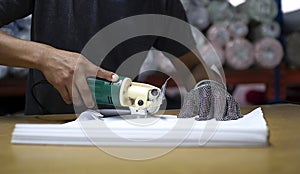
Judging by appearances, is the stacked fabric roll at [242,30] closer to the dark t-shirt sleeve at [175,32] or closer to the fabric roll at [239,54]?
the fabric roll at [239,54]

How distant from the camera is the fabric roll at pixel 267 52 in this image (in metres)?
1.55

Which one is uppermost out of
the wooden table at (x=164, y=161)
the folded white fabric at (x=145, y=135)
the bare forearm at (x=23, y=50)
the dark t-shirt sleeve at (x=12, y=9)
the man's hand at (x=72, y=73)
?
the dark t-shirt sleeve at (x=12, y=9)

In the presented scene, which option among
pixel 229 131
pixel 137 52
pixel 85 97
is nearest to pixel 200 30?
pixel 137 52

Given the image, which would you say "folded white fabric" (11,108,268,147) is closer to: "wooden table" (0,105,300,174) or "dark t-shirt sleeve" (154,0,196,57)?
"wooden table" (0,105,300,174)

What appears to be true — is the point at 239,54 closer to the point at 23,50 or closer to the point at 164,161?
the point at 23,50

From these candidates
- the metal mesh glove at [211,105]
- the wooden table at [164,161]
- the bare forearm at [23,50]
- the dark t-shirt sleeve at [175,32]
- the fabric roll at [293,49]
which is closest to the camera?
the wooden table at [164,161]

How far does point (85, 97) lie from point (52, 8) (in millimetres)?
379

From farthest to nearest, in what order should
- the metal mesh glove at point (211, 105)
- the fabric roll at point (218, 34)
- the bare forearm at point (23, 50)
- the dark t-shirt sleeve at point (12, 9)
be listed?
the fabric roll at point (218, 34) → the dark t-shirt sleeve at point (12, 9) → the bare forearm at point (23, 50) → the metal mesh glove at point (211, 105)

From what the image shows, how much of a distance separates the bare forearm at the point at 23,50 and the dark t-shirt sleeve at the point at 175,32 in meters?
0.45

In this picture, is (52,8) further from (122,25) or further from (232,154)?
(232,154)

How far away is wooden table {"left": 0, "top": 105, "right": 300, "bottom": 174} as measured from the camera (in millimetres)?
389

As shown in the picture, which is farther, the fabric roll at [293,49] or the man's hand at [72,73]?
the fabric roll at [293,49]

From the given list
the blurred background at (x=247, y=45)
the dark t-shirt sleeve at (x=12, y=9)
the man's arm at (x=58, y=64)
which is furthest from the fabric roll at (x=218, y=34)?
the man's arm at (x=58, y=64)

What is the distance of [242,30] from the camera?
61.2 inches
